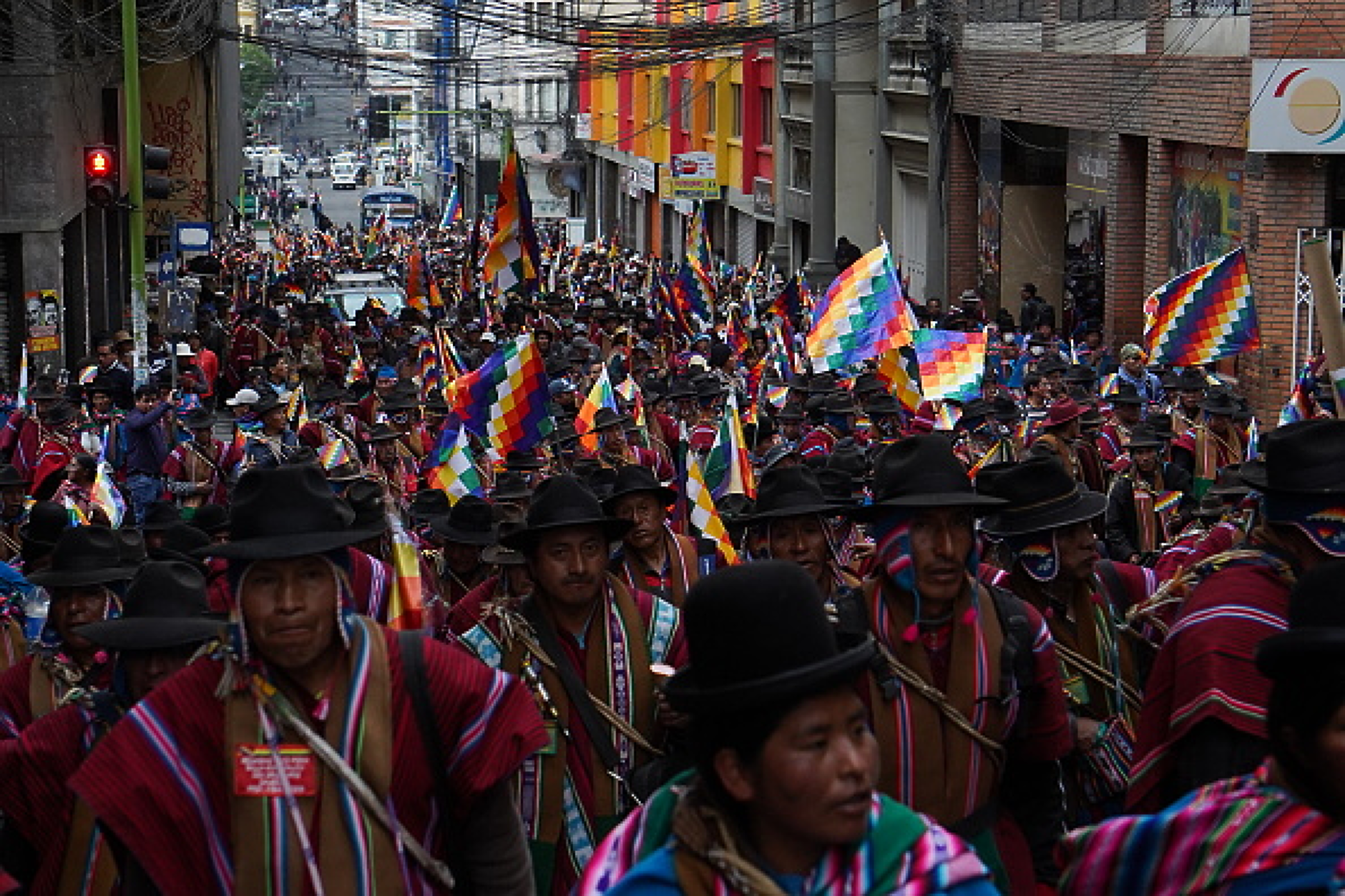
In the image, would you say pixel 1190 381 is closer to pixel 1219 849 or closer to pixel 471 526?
pixel 471 526

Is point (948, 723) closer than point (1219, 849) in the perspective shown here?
No

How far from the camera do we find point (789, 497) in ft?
25.4

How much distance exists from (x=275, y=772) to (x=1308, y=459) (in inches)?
89.4

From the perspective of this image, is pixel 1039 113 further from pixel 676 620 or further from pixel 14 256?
pixel 676 620

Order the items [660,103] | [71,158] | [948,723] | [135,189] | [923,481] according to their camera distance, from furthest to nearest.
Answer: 1. [660,103]
2. [71,158]
3. [135,189]
4. [923,481]
5. [948,723]

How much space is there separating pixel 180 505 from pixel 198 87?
36.6 m

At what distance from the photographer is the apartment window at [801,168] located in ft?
151

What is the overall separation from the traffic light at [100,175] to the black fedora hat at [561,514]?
1738cm

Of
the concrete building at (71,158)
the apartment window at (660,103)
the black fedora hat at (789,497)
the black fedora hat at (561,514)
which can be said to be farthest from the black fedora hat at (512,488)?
the apartment window at (660,103)

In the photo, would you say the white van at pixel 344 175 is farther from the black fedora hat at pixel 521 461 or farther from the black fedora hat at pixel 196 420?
the black fedora hat at pixel 521 461

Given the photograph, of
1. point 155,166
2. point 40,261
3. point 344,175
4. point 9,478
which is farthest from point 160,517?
point 344,175

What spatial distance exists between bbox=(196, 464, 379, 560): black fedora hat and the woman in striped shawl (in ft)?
5.50

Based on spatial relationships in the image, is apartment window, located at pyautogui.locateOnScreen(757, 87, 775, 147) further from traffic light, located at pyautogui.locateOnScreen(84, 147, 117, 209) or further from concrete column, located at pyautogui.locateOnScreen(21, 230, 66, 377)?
traffic light, located at pyautogui.locateOnScreen(84, 147, 117, 209)

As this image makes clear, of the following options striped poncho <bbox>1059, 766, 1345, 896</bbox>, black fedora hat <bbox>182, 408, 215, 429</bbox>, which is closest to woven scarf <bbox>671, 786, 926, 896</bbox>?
striped poncho <bbox>1059, 766, 1345, 896</bbox>
